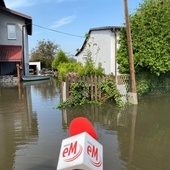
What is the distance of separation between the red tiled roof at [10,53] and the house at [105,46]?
863 cm

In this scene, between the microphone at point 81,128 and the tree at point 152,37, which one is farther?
the tree at point 152,37

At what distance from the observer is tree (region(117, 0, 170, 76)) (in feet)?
38.3

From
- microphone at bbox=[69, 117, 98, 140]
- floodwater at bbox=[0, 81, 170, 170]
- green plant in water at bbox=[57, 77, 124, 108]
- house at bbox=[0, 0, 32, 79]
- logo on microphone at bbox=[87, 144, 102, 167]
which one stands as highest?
house at bbox=[0, 0, 32, 79]

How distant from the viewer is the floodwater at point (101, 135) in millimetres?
4824

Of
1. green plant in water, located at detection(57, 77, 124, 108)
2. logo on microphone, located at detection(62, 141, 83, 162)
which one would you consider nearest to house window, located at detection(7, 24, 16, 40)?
green plant in water, located at detection(57, 77, 124, 108)

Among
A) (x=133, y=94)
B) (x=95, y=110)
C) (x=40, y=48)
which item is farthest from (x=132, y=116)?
(x=40, y=48)

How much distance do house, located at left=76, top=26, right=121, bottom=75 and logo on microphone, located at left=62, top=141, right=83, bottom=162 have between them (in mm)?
15683

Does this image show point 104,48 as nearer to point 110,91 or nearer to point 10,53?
point 110,91

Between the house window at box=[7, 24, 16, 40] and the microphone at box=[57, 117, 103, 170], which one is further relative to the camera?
the house window at box=[7, 24, 16, 40]

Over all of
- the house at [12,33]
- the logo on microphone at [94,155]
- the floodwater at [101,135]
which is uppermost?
the house at [12,33]

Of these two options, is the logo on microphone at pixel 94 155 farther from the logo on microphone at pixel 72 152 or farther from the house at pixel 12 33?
the house at pixel 12 33

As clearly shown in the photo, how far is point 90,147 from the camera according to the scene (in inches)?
61.5

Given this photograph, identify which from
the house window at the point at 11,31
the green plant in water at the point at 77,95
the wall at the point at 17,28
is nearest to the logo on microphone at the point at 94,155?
the green plant in water at the point at 77,95

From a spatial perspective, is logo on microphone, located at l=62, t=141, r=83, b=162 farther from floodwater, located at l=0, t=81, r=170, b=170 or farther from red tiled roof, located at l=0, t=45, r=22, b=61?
red tiled roof, located at l=0, t=45, r=22, b=61
